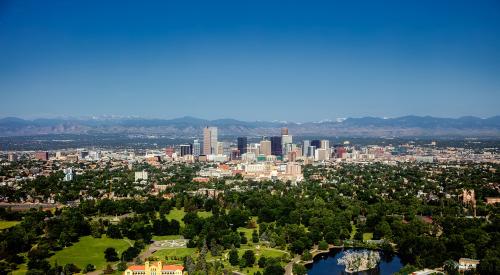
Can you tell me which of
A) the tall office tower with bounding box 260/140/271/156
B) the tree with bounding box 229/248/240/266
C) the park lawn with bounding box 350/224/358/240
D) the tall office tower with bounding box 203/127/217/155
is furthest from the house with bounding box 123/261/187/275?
the tall office tower with bounding box 203/127/217/155

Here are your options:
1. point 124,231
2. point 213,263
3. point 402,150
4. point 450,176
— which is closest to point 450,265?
point 213,263

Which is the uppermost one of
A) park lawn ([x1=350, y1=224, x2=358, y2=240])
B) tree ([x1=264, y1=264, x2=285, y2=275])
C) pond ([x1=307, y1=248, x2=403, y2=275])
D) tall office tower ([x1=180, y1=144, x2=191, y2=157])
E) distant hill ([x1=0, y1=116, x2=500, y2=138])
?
distant hill ([x1=0, y1=116, x2=500, y2=138])

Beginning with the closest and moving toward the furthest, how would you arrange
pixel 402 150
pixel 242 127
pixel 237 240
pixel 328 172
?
1. pixel 237 240
2. pixel 328 172
3. pixel 402 150
4. pixel 242 127

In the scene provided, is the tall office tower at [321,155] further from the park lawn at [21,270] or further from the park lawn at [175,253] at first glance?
the park lawn at [21,270]

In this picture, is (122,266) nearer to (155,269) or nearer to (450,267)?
(155,269)

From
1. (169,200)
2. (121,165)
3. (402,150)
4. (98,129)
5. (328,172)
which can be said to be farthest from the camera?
(98,129)

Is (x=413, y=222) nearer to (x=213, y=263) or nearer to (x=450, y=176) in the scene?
(x=213, y=263)

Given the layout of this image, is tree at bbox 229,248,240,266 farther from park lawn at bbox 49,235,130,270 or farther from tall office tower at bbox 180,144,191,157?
tall office tower at bbox 180,144,191,157
